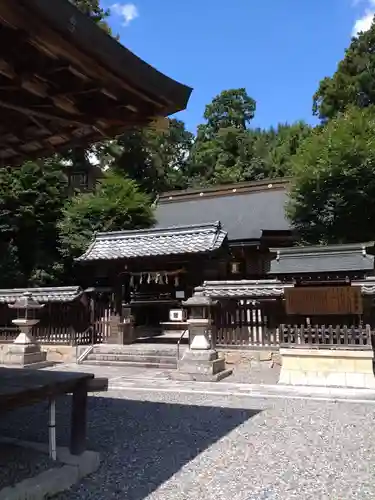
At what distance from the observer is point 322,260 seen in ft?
31.8

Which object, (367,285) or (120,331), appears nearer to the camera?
(367,285)

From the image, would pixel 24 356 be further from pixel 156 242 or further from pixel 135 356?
pixel 156 242

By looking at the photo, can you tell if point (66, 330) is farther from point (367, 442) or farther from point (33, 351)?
point (367, 442)

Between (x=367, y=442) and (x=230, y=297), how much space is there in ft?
20.7

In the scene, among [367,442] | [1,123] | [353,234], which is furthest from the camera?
[353,234]

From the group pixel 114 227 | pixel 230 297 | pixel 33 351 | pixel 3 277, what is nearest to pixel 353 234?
pixel 230 297

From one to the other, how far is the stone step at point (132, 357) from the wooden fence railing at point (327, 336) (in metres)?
3.55

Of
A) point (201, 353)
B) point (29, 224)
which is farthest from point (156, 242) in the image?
point (29, 224)

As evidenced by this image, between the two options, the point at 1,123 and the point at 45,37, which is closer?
the point at 45,37

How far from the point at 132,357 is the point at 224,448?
7.66 metres

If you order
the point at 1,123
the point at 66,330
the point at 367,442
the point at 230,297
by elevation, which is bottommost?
the point at 367,442

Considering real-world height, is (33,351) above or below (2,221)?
below

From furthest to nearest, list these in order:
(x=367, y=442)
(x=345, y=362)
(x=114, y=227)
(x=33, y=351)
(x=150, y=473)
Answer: (x=114, y=227)
(x=33, y=351)
(x=345, y=362)
(x=367, y=442)
(x=150, y=473)

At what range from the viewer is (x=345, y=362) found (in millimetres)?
9094
